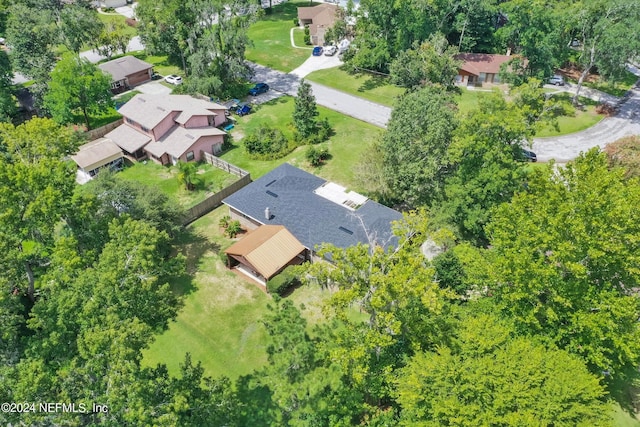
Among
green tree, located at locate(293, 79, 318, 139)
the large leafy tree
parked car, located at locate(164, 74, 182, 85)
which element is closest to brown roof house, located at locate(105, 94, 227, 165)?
green tree, located at locate(293, 79, 318, 139)

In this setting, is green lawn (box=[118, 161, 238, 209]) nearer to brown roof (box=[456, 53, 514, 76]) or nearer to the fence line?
the fence line

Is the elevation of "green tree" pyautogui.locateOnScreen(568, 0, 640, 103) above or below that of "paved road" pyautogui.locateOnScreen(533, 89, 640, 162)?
above

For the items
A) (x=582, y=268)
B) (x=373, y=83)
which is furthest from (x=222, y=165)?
(x=582, y=268)

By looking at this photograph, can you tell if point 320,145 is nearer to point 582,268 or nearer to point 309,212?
point 309,212

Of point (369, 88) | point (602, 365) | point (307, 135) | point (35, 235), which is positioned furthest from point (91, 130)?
point (602, 365)

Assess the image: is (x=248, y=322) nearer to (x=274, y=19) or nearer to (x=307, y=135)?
(x=307, y=135)
